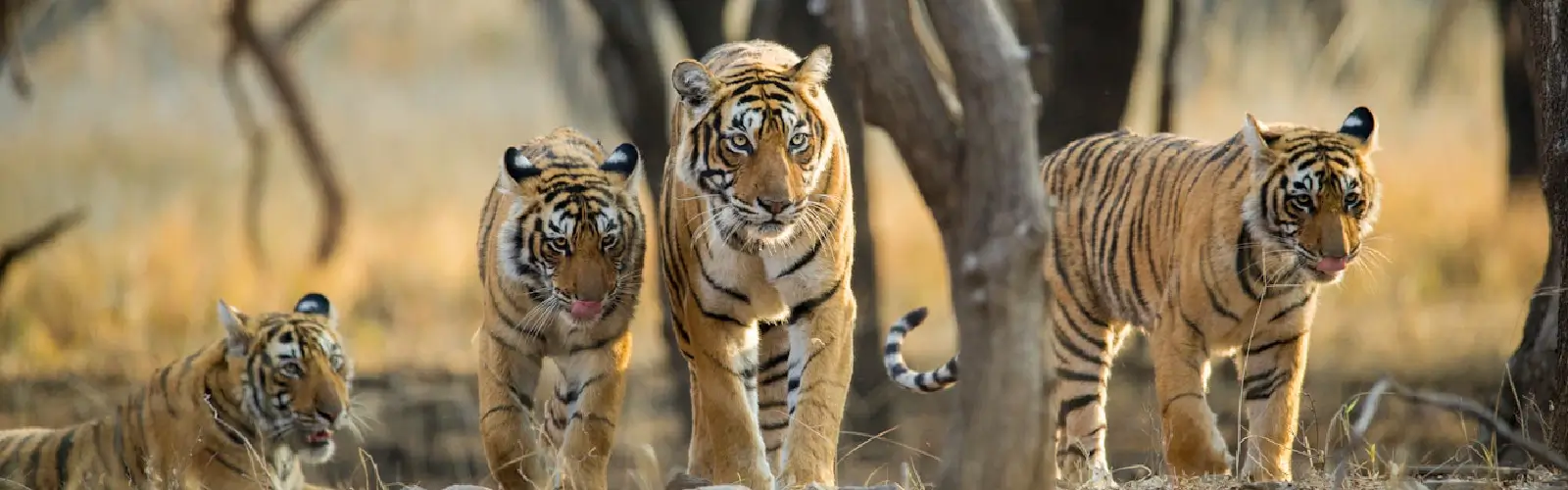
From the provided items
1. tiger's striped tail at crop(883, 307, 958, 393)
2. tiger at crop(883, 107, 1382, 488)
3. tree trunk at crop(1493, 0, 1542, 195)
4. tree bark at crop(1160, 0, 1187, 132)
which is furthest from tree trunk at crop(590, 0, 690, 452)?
tree trunk at crop(1493, 0, 1542, 195)

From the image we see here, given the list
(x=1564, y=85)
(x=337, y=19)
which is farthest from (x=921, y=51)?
(x=337, y=19)

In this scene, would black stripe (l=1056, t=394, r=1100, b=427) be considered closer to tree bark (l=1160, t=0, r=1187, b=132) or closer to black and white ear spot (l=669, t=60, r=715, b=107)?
black and white ear spot (l=669, t=60, r=715, b=107)

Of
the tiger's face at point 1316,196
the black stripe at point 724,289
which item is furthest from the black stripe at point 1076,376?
the black stripe at point 724,289

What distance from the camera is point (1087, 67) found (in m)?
9.38

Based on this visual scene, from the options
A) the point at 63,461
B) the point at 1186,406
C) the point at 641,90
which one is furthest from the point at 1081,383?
the point at 641,90

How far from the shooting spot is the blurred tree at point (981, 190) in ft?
13.0

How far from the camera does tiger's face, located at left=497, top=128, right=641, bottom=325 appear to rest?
5.11m

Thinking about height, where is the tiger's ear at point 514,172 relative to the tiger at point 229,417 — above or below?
above

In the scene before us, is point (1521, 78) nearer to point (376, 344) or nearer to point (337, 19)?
point (376, 344)

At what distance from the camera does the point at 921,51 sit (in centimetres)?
403

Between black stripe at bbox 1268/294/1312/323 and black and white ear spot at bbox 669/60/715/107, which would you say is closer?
black and white ear spot at bbox 669/60/715/107

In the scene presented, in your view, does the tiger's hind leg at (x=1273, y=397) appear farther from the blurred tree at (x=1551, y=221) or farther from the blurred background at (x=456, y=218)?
the blurred tree at (x=1551, y=221)

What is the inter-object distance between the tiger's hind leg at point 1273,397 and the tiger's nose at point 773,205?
4.56 feet

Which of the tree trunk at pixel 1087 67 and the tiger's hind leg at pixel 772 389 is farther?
the tree trunk at pixel 1087 67
